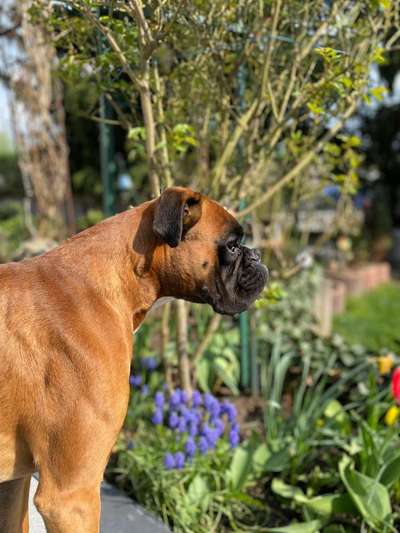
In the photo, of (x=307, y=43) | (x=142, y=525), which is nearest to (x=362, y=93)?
(x=307, y=43)

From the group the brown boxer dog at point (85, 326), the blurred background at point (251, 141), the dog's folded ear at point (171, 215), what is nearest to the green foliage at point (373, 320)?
the blurred background at point (251, 141)

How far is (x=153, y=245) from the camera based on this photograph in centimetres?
256

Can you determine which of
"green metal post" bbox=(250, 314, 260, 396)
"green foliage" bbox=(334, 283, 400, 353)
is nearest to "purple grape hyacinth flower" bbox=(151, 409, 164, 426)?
"green metal post" bbox=(250, 314, 260, 396)

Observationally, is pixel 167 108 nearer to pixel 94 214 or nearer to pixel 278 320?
pixel 278 320

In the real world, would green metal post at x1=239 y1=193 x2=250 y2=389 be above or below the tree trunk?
below

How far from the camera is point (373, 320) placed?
8969mm

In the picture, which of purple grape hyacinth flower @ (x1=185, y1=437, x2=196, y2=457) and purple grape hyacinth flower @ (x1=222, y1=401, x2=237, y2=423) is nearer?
purple grape hyacinth flower @ (x1=185, y1=437, x2=196, y2=457)

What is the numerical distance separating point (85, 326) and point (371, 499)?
6.43 ft

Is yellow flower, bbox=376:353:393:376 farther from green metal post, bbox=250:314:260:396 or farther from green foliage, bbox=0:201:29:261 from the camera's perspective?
green foliage, bbox=0:201:29:261

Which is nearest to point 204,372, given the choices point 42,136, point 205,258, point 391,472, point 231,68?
point 391,472

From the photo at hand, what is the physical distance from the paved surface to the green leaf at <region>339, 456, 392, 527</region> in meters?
1.04

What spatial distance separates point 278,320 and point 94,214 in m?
3.49

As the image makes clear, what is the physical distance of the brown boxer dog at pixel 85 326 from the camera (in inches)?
89.7

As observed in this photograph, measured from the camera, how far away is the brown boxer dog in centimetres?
228
